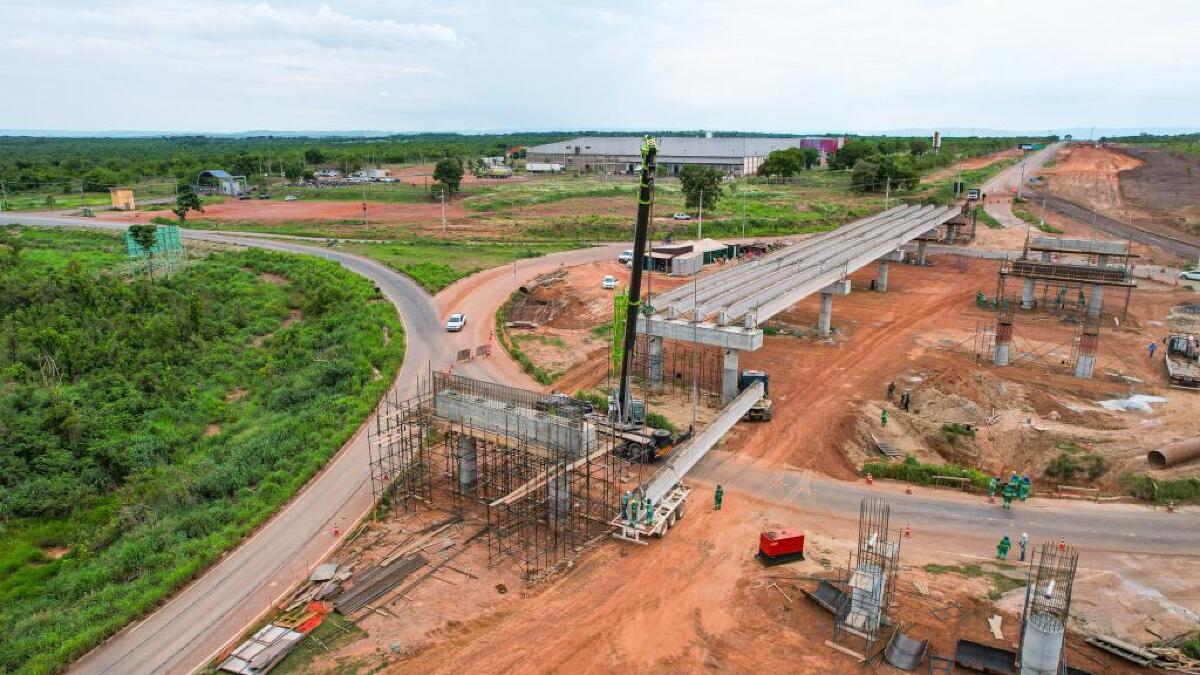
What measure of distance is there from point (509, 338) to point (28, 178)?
478 feet

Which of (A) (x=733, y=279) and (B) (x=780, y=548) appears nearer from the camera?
(B) (x=780, y=548)

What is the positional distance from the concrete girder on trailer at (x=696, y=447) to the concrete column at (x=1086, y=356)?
69.1 ft

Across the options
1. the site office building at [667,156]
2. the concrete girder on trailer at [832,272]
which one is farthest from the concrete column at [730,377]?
the site office building at [667,156]

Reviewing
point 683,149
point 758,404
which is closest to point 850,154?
point 683,149

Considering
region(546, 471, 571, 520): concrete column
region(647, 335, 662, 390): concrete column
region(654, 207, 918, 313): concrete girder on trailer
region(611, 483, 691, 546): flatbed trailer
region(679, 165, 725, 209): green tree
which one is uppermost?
region(679, 165, 725, 209): green tree

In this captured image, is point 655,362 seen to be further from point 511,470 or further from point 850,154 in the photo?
point 850,154

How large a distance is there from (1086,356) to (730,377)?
72.7 ft

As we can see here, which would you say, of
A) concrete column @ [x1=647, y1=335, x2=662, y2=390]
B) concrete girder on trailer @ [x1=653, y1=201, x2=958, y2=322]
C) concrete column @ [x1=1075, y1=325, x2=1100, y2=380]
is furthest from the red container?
concrete column @ [x1=1075, y1=325, x2=1100, y2=380]

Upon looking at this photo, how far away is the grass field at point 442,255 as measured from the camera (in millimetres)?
68438

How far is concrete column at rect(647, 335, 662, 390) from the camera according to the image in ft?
142

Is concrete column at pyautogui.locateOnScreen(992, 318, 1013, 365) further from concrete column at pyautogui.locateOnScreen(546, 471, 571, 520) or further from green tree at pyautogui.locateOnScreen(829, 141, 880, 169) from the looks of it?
green tree at pyautogui.locateOnScreen(829, 141, 880, 169)

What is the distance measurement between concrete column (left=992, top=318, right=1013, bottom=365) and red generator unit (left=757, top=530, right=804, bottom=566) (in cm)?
2743

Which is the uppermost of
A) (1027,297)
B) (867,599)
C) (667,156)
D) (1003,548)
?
(667,156)

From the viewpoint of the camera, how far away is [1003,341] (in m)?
46.3
